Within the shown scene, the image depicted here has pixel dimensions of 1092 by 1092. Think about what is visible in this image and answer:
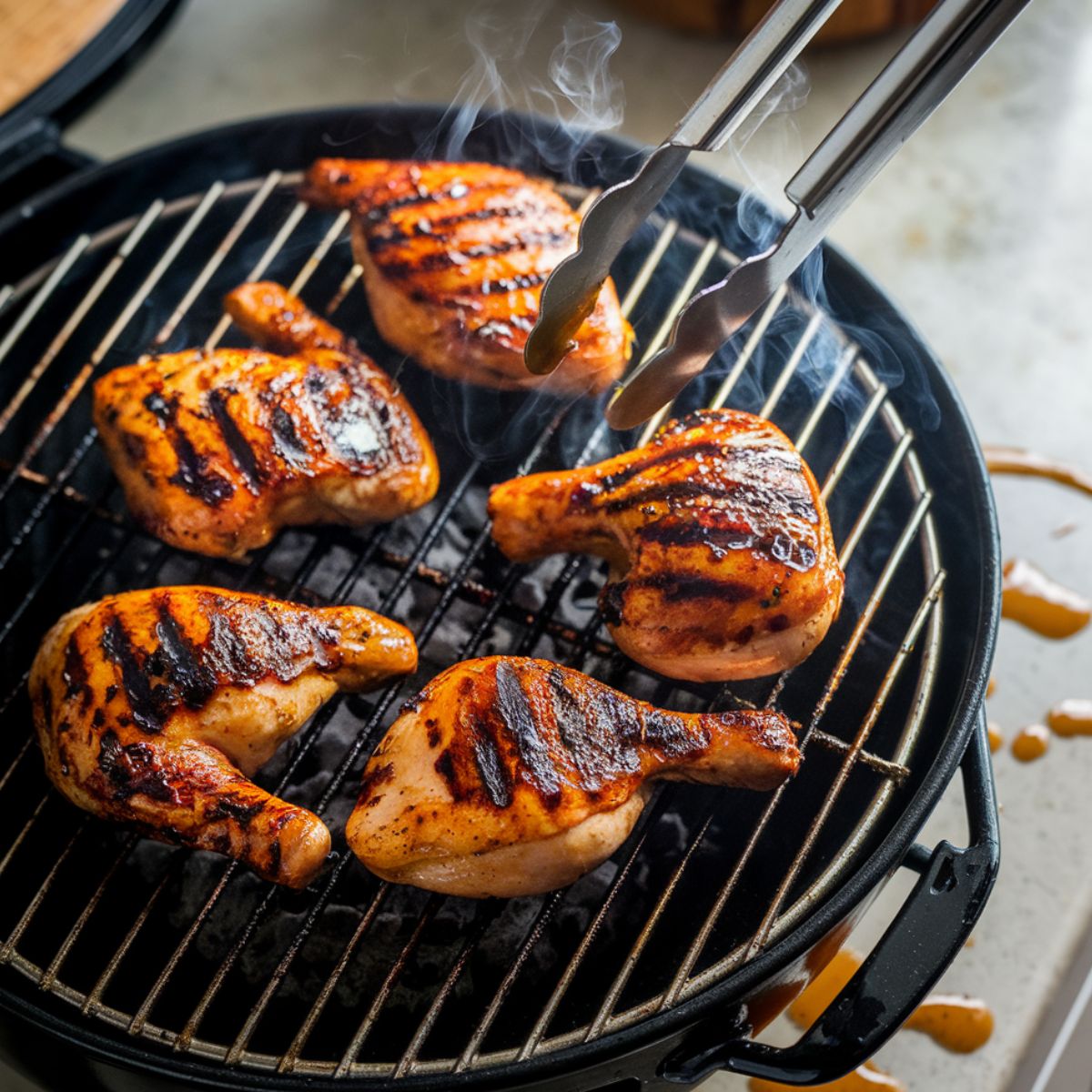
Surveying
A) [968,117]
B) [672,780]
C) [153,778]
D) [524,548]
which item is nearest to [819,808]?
[672,780]

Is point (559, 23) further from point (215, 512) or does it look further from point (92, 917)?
point (92, 917)

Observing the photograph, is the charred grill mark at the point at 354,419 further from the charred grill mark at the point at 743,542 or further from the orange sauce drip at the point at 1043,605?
the orange sauce drip at the point at 1043,605

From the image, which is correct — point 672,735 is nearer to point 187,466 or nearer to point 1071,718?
point 187,466

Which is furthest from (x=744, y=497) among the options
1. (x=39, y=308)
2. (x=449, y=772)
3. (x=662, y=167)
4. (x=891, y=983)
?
(x=39, y=308)

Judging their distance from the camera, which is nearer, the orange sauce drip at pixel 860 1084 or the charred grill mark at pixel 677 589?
the charred grill mark at pixel 677 589

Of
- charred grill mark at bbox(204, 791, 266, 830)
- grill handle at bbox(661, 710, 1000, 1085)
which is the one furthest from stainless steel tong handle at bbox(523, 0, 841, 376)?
grill handle at bbox(661, 710, 1000, 1085)

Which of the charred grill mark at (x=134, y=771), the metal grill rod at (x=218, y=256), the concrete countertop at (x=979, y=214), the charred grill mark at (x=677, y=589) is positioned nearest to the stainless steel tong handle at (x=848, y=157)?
the charred grill mark at (x=677, y=589)
